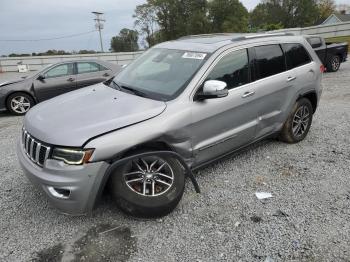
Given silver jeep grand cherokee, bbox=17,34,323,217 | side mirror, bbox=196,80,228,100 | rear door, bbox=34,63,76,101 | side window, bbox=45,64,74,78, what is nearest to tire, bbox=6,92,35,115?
rear door, bbox=34,63,76,101

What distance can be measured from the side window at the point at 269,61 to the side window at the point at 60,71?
627cm

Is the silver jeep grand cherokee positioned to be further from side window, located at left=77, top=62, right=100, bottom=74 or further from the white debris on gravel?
side window, located at left=77, top=62, right=100, bottom=74

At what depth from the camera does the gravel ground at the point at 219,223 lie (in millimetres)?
2916

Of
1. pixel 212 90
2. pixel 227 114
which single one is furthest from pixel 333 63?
pixel 212 90

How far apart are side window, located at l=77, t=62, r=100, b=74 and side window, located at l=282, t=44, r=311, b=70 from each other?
6.17 m

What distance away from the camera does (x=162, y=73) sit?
3975 mm

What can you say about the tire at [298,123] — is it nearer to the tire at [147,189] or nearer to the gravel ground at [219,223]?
the gravel ground at [219,223]

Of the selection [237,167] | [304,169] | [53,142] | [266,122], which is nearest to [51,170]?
[53,142]

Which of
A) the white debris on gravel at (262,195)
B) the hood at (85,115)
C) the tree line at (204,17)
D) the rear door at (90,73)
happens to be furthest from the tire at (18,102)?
the tree line at (204,17)

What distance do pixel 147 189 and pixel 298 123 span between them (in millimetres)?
2971

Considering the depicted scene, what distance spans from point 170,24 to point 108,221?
60908mm

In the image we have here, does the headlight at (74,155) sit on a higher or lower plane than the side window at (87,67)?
lower

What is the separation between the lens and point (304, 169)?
440cm

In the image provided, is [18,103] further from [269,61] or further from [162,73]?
[269,61]
